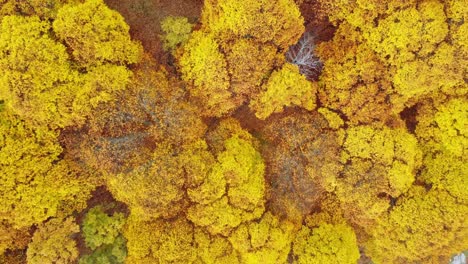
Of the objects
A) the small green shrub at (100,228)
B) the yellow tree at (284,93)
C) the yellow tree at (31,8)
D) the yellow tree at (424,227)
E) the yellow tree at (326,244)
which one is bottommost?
the small green shrub at (100,228)

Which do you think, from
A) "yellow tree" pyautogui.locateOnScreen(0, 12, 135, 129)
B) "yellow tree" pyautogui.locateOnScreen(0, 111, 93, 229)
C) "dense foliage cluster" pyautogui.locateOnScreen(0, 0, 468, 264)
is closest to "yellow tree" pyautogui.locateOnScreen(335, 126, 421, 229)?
"dense foliage cluster" pyautogui.locateOnScreen(0, 0, 468, 264)

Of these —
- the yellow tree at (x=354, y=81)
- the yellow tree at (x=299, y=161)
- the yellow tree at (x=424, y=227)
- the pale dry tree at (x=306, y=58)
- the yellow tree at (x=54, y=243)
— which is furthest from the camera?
the pale dry tree at (x=306, y=58)

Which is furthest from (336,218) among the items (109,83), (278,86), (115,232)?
(109,83)

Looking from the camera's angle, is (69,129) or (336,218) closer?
(69,129)

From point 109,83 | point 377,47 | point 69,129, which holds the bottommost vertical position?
point 69,129

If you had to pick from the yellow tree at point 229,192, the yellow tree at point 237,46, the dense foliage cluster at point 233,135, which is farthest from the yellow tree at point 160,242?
the yellow tree at point 237,46

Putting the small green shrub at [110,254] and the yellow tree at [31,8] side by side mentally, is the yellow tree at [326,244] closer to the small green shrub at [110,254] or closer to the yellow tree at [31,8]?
the small green shrub at [110,254]

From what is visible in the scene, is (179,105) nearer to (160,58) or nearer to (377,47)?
(160,58)
